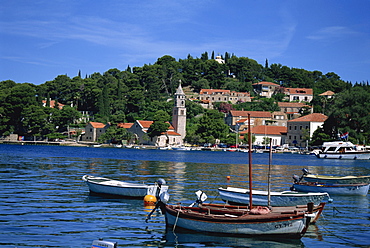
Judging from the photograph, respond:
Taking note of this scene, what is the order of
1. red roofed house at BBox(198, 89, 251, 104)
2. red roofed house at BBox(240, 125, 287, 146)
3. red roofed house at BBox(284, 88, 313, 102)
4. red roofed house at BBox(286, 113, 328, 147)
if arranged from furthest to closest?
1. red roofed house at BBox(284, 88, 313, 102)
2. red roofed house at BBox(198, 89, 251, 104)
3. red roofed house at BBox(240, 125, 287, 146)
4. red roofed house at BBox(286, 113, 328, 147)

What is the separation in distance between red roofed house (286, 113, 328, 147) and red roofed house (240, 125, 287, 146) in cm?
234

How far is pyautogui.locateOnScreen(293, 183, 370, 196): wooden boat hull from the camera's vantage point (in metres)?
28.0

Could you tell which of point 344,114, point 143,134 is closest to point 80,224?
point 344,114

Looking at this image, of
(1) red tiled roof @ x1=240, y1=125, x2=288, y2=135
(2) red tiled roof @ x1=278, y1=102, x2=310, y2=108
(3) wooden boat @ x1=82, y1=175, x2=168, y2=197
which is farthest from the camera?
(2) red tiled roof @ x1=278, y1=102, x2=310, y2=108

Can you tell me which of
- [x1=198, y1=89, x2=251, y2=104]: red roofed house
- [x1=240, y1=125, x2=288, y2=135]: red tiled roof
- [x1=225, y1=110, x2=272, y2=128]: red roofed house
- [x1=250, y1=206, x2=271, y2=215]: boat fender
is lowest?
[x1=250, y1=206, x2=271, y2=215]: boat fender

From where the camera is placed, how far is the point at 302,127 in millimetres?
112938

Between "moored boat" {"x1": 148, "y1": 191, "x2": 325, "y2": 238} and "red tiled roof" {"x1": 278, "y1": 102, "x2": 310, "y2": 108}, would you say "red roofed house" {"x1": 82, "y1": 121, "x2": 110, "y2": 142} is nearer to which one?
"red tiled roof" {"x1": 278, "y1": 102, "x2": 310, "y2": 108}

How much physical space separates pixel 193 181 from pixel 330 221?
14982 millimetres

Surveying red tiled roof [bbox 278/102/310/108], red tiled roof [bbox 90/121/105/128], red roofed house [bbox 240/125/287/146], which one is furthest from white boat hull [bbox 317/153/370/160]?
red tiled roof [bbox 278/102/310/108]

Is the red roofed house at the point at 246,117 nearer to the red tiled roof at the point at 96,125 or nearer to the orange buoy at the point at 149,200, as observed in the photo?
the red tiled roof at the point at 96,125

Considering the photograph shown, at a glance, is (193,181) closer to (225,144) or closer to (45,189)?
(45,189)

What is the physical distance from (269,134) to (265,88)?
45666 millimetres

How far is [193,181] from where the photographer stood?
112ft

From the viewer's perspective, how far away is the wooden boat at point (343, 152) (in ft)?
264
